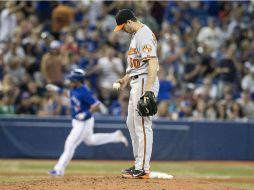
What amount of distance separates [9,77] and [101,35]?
3.16 metres

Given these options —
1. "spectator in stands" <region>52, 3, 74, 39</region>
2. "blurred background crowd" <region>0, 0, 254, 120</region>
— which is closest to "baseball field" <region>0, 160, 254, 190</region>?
"blurred background crowd" <region>0, 0, 254, 120</region>

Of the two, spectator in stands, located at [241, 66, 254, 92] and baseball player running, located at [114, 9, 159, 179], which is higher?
spectator in stands, located at [241, 66, 254, 92]

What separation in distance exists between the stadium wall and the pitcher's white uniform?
24.5 ft

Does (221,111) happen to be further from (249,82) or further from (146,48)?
(146,48)

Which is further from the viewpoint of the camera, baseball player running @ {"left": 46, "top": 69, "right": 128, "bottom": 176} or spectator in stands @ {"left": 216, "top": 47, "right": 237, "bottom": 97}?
spectator in stands @ {"left": 216, "top": 47, "right": 237, "bottom": 97}

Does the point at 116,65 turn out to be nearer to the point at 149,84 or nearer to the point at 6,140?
the point at 6,140

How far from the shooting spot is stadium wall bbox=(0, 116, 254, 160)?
1549 cm

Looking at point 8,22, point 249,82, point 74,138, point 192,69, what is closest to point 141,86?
point 74,138

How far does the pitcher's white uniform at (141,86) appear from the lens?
26.3 ft

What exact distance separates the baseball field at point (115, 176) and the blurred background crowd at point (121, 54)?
1.60 metres

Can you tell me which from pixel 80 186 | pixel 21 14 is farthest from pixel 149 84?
pixel 21 14

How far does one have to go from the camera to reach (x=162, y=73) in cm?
1639

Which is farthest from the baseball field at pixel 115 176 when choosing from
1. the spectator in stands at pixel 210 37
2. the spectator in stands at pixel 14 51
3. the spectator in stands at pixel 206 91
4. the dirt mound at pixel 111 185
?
the spectator in stands at pixel 210 37

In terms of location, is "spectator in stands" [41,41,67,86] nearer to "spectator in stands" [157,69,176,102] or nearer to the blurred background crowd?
the blurred background crowd
